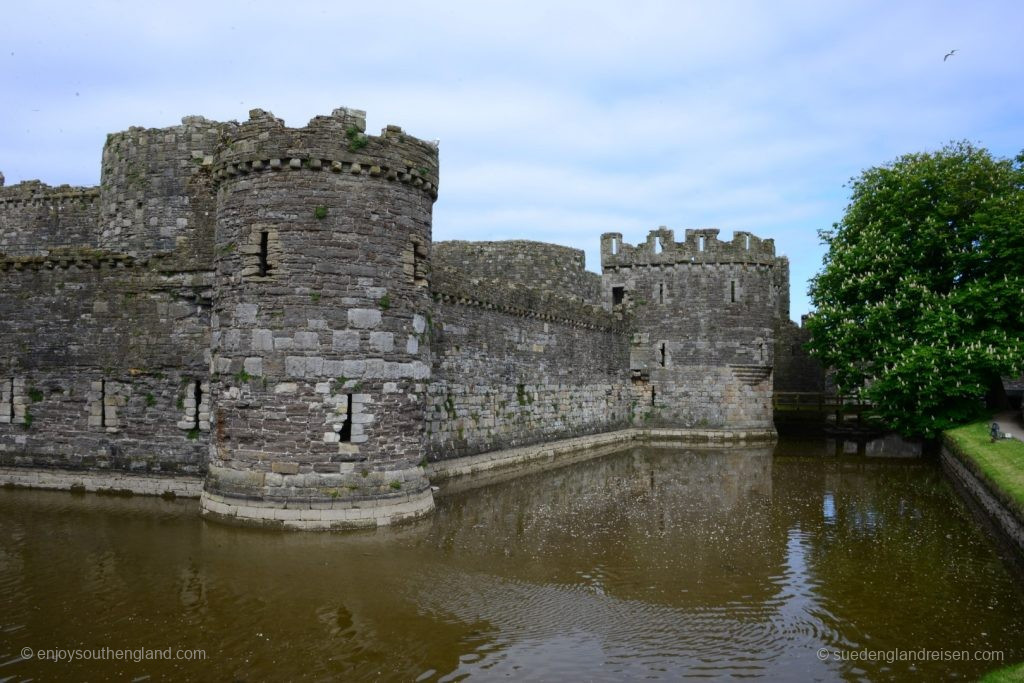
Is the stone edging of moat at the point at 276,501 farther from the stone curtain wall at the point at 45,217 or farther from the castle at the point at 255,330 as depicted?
the stone curtain wall at the point at 45,217

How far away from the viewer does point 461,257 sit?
96.0 ft

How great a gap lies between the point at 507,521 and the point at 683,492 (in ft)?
17.5

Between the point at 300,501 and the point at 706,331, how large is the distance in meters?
20.0

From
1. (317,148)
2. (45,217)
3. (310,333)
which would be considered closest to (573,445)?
(310,333)

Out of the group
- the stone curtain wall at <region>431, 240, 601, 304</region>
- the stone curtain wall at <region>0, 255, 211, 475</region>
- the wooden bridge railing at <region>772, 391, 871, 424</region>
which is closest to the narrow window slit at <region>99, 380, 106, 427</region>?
the stone curtain wall at <region>0, 255, 211, 475</region>

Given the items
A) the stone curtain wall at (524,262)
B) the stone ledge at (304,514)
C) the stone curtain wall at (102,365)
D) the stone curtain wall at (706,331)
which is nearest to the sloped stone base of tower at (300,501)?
the stone ledge at (304,514)

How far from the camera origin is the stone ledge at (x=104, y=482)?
47.2 ft

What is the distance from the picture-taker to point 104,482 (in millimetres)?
14594

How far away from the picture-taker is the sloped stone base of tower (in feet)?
39.8

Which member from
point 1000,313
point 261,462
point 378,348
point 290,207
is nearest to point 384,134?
point 290,207

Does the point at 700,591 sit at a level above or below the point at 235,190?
below

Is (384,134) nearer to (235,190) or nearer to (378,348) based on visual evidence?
(235,190)

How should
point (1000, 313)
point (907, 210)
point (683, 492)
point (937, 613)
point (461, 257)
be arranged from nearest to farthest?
1. point (937, 613)
2. point (683, 492)
3. point (1000, 313)
4. point (907, 210)
5. point (461, 257)

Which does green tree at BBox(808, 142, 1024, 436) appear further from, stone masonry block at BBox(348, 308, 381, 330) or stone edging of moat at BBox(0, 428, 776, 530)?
stone masonry block at BBox(348, 308, 381, 330)
